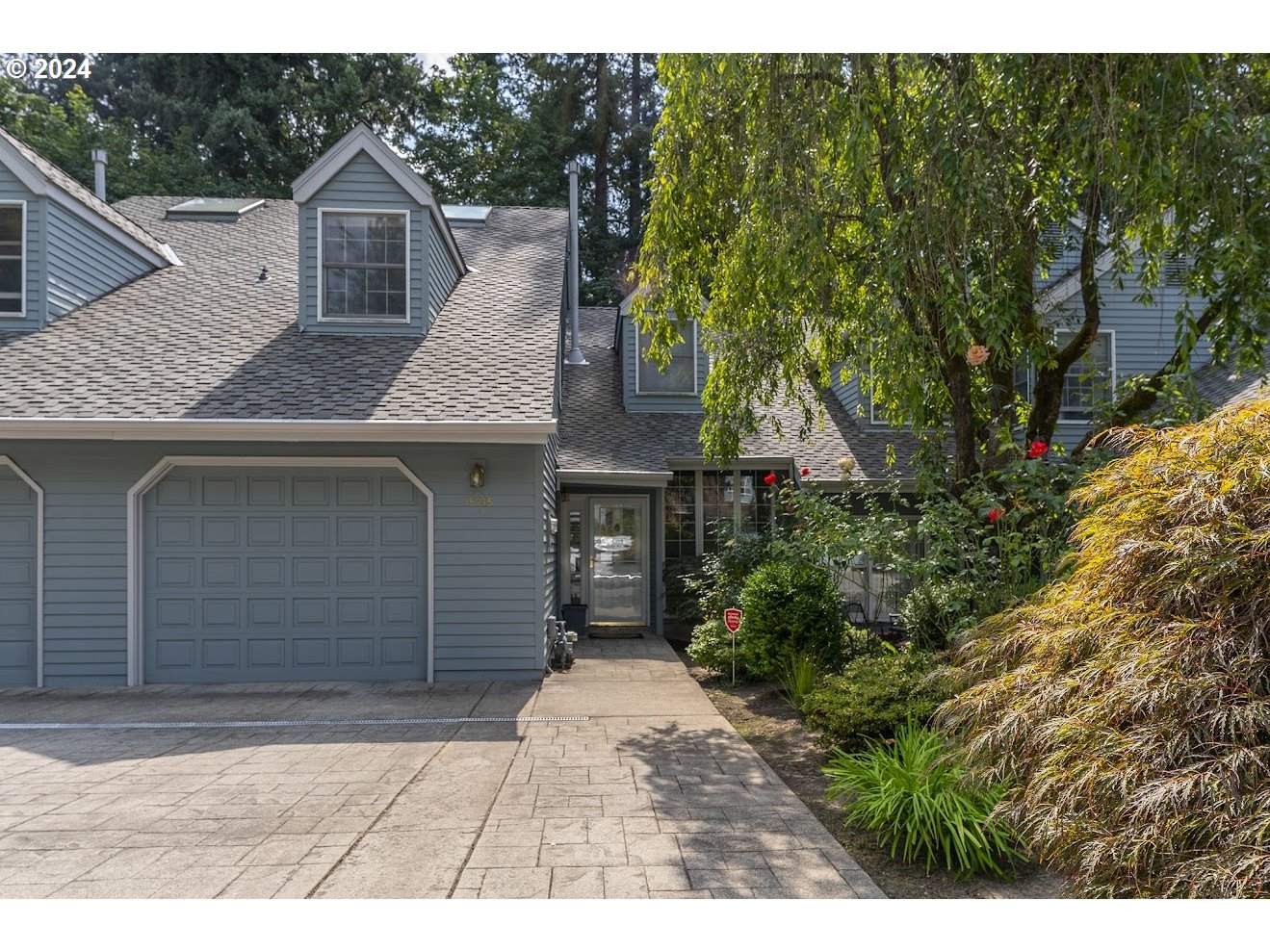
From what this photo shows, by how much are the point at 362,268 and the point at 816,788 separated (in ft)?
26.0

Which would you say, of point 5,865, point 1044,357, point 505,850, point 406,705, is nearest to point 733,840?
point 505,850

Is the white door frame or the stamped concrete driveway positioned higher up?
the white door frame

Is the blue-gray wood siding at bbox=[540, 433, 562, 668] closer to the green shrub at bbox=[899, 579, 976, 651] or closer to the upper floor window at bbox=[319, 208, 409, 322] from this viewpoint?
the upper floor window at bbox=[319, 208, 409, 322]

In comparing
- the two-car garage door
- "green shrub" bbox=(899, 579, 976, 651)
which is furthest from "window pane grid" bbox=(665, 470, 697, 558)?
"green shrub" bbox=(899, 579, 976, 651)

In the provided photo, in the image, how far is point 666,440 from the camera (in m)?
12.2

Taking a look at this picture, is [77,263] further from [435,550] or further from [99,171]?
[435,550]

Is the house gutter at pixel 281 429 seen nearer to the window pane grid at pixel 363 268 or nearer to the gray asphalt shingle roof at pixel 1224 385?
the window pane grid at pixel 363 268

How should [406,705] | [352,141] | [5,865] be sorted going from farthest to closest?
[352,141] < [406,705] < [5,865]

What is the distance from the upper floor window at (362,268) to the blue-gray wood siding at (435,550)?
7.84ft

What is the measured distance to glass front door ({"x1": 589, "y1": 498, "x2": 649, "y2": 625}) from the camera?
1188cm

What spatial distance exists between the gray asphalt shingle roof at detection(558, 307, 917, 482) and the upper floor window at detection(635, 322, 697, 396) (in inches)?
17.7
